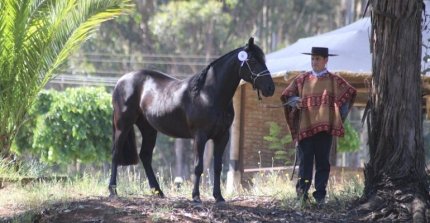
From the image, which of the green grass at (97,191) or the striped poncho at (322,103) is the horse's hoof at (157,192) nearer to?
the green grass at (97,191)

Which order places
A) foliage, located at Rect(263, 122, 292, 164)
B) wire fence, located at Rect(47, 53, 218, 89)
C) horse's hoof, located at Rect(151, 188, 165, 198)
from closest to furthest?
1. horse's hoof, located at Rect(151, 188, 165, 198)
2. foliage, located at Rect(263, 122, 292, 164)
3. wire fence, located at Rect(47, 53, 218, 89)

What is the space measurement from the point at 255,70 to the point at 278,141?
6084mm

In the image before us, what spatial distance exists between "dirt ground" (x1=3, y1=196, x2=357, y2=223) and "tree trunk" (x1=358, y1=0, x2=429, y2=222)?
544 millimetres

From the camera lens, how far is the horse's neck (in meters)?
10.2

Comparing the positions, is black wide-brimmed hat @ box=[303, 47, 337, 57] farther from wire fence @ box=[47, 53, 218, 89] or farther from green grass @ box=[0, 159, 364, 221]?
wire fence @ box=[47, 53, 218, 89]

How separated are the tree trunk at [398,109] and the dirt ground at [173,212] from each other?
544 mm

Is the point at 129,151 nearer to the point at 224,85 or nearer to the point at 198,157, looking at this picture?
the point at 198,157

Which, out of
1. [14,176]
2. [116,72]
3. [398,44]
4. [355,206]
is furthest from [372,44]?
[116,72]

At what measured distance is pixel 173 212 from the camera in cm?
916

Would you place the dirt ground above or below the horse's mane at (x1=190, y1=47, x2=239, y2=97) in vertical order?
below

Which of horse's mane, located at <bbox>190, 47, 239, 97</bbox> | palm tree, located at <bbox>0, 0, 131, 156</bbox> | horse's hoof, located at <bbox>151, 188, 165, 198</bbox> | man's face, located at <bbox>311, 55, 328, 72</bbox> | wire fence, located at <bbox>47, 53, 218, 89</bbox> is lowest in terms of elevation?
horse's hoof, located at <bbox>151, 188, 165, 198</bbox>

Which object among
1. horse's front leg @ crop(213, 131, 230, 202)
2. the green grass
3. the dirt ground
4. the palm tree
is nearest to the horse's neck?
horse's front leg @ crop(213, 131, 230, 202)

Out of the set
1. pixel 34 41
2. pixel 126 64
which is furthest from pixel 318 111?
pixel 126 64

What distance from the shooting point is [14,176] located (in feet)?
42.2
